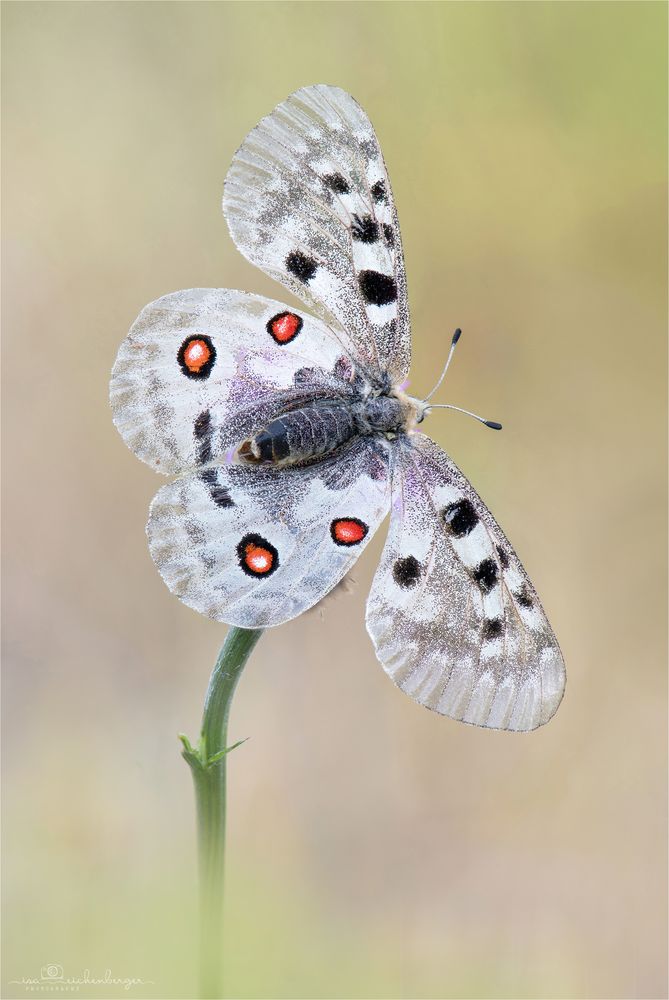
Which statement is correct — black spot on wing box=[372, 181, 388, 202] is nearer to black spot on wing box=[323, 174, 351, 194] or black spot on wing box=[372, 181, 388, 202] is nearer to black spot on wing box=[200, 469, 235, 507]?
black spot on wing box=[323, 174, 351, 194]

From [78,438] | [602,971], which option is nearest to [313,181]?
[78,438]

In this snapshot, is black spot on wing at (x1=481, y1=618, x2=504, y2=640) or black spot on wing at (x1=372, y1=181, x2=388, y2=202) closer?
black spot on wing at (x1=481, y1=618, x2=504, y2=640)

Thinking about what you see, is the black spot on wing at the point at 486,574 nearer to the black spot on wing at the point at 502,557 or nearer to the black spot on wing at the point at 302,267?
the black spot on wing at the point at 502,557

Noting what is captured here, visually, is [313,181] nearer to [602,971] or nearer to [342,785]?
[342,785]

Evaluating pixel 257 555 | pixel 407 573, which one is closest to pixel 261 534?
pixel 257 555

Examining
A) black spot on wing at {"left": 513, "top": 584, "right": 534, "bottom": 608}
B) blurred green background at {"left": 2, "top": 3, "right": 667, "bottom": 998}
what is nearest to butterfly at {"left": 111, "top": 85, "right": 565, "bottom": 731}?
black spot on wing at {"left": 513, "top": 584, "right": 534, "bottom": 608}

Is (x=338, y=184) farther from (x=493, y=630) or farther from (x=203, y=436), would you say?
(x=493, y=630)
